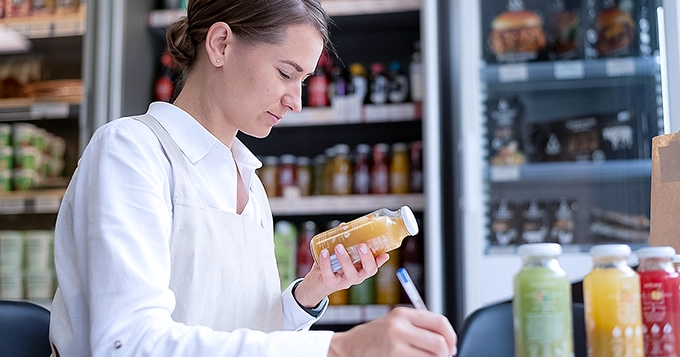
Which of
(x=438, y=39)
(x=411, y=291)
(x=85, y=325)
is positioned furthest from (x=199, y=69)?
(x=438, y=39)

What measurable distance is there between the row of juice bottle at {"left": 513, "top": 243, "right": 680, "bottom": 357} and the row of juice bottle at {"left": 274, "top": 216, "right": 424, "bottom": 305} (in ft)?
→ 5.74

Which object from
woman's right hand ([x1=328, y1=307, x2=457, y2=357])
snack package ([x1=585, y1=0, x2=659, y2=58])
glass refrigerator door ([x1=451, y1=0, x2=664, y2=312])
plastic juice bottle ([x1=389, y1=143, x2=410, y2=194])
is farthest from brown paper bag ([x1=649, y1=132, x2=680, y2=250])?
plastic juice bottle ([x1=389, y1=143, x2=410, y2=194])

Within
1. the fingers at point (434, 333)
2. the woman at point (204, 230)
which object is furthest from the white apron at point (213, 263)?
the fingers at point (434, 333)

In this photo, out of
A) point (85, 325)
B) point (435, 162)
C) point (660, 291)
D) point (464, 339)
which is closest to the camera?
point (660, 291)

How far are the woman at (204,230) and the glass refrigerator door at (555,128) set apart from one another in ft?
3.68

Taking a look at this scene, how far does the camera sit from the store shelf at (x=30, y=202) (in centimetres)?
252

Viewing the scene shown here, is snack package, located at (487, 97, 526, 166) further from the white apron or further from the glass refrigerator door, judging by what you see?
the white apron

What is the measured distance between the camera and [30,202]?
2.54 meters

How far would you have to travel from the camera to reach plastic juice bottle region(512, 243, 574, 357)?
28.7 inches

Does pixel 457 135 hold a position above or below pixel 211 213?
above

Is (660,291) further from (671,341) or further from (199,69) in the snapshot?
(199,69)

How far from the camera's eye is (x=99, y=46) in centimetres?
254

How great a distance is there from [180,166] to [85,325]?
28 centimetres

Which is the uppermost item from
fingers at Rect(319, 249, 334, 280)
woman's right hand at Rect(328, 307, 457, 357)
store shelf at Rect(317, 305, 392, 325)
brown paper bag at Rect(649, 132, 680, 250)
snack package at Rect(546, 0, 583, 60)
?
snack package at Rect(546, 0, 583, 60)
